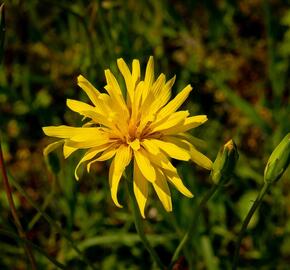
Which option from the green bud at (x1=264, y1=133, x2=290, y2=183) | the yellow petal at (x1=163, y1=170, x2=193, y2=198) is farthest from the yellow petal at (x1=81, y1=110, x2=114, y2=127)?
the green bud at (x1=264, y1=133, x2=290, y2=183)

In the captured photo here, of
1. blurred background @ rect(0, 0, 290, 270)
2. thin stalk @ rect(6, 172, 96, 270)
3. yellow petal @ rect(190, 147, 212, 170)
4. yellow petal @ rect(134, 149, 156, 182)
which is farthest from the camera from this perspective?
blurred background @ rect(0, 0, 290, 270)

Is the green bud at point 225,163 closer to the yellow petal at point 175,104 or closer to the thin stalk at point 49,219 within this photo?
the yellow petal at point 175,104

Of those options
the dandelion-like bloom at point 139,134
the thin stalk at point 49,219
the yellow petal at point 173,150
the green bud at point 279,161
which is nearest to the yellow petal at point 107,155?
the dandelion-like bloom at point 139,134

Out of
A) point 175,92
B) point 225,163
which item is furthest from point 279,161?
point 175,92

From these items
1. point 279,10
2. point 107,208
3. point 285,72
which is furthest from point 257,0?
point 107,208

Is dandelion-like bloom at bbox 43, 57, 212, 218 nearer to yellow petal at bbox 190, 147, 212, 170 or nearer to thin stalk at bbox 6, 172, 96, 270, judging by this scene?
yellow petal at bbox 190, 147, 212, 170

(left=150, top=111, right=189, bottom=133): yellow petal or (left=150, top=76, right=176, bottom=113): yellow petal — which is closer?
(left=150, top=111, right=189, bottom=133): yellow petal
